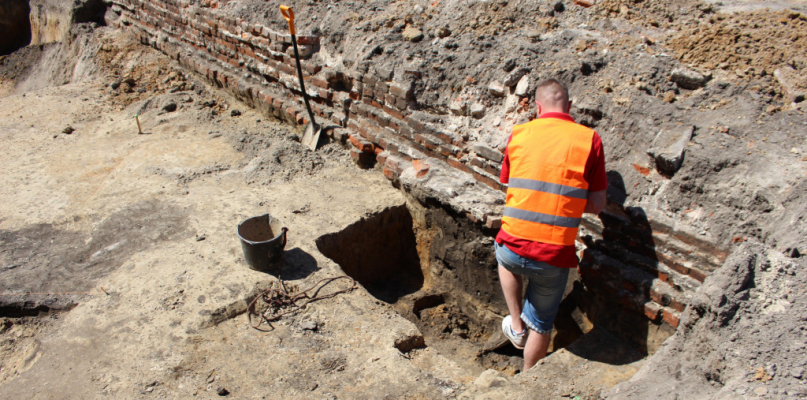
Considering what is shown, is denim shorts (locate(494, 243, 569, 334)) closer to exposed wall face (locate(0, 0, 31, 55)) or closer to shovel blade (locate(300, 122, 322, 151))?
shovel blade (locate(300, 122, 322, 151))

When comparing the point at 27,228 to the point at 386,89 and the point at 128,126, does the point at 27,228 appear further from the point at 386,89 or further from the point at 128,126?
the point at 386,89

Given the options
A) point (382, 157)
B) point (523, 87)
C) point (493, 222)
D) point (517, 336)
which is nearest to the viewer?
point (517, 336)

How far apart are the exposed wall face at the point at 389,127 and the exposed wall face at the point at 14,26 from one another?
359 centimetres

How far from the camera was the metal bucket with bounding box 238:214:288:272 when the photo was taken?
311 cm

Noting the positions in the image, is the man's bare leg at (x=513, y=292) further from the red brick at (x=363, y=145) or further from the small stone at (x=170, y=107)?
the small stone at (x=170, y=107)

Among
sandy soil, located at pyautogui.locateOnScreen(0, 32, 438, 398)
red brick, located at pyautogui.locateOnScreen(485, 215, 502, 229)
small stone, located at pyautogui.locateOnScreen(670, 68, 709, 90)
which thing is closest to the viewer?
sandy soil, located at pyautogui.locateOnScreen(0, 32, 438, 398)

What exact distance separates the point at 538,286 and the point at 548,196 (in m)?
0.54

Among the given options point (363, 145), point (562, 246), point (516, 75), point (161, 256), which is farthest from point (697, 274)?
point (161, 256)

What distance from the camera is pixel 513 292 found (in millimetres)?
2816

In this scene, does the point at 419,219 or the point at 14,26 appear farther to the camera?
the point at 14,26

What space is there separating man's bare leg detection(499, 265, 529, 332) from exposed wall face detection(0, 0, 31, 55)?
11665 mm

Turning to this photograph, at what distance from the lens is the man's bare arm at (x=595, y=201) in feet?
8.50

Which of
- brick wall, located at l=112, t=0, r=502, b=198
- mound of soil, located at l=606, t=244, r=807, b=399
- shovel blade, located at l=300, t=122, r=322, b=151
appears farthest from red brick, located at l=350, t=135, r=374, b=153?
mound of soil, located at l=606, t=244, r=807, b=399

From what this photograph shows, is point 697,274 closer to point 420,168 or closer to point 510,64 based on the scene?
point 510,64
